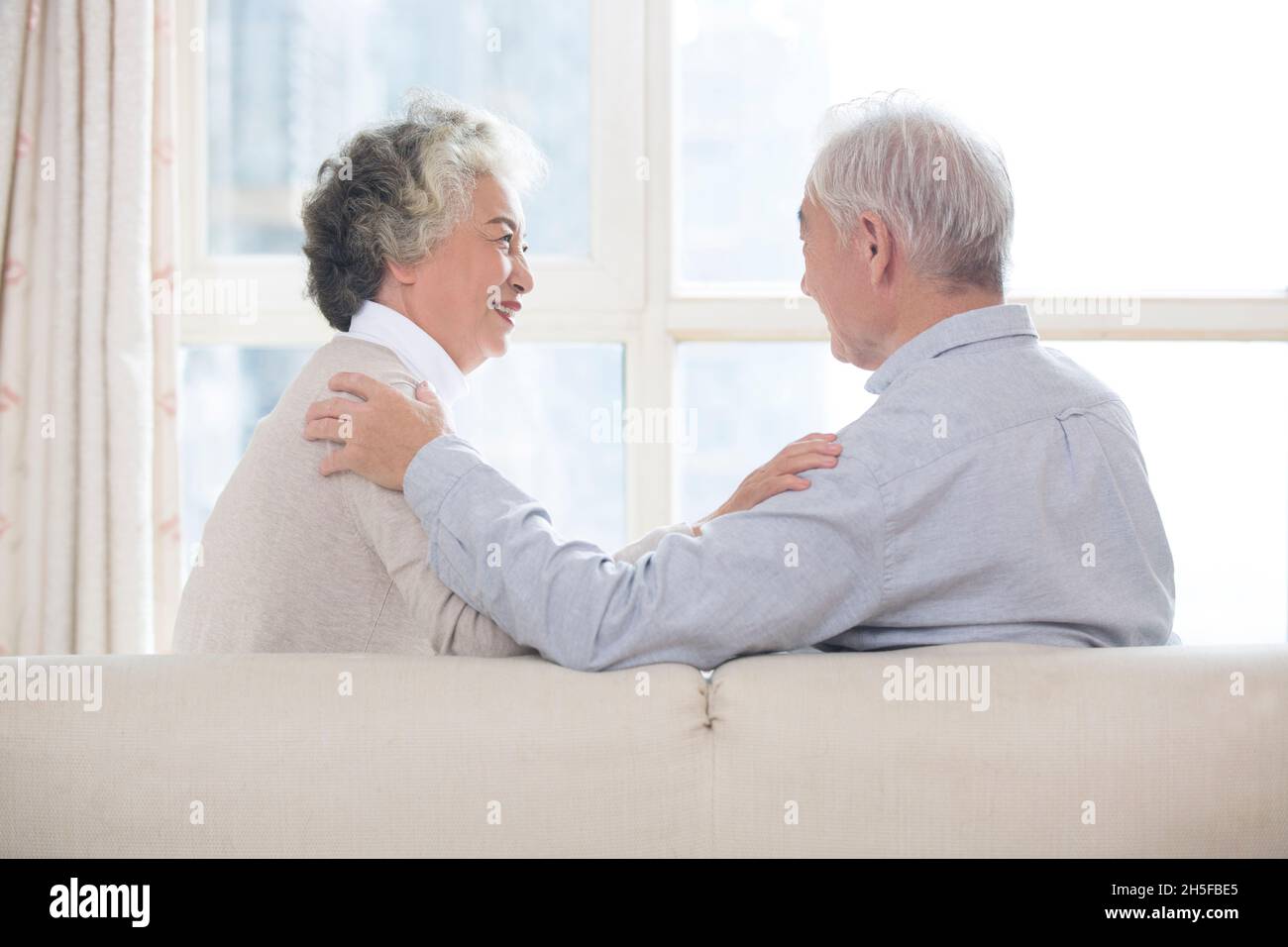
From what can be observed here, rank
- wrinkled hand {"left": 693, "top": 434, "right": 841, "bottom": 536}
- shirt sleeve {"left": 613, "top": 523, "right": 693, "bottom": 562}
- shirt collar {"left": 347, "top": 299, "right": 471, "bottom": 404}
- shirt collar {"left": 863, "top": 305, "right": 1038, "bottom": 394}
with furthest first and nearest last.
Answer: shirt sleeve {"left": 613, "top": 523, "right": 693, "bottom": 562} → shirt collar {"left": 347, "top": 299, "right": 471, "bottom": 404} → shirt collar {"left": 863, "top": 305, "right": 1038, "bottom": 394} → wrinkled hand {"left": 693, "top": 434, "right": 841, "bottom": 536}

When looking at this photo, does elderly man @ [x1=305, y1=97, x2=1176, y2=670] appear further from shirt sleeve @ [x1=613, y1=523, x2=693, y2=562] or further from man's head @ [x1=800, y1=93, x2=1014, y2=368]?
shirt sleeve @ [x1=613, y1=523, x2=693, y2=562]

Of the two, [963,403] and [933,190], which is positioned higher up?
[933,190]

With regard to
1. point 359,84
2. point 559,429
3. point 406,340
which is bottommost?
point 406,340

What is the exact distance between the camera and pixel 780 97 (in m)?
2.77

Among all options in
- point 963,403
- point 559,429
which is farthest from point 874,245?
point 559,429

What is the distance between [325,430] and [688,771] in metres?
0.58

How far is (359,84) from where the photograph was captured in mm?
2836

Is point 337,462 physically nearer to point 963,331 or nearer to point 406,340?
point 406,340

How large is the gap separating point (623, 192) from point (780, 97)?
424 millimetres

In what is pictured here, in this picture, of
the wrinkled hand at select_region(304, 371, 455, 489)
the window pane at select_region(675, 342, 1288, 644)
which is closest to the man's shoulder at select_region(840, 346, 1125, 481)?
the wrinkled hand at select_region(304, 371, 455, 489)

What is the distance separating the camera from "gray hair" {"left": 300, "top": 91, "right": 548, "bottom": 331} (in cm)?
163

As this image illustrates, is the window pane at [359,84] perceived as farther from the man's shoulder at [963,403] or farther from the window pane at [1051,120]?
the man's shoulder at [963,403]

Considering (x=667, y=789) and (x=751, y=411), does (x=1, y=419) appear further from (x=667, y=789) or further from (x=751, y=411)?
(x=667, y=789)
